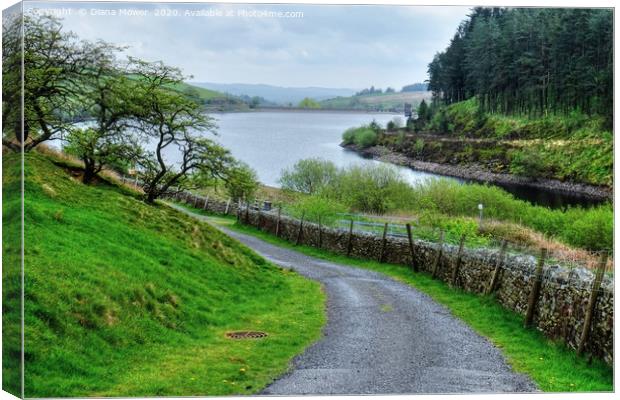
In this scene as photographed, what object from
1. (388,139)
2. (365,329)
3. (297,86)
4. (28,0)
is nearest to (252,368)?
(365,329)

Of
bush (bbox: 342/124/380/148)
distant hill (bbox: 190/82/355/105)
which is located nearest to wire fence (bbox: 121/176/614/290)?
distant hill (bbox: 190/82/355/105)

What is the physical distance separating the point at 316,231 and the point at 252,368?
727 inches

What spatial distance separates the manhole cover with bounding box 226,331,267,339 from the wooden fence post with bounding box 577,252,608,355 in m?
5.95

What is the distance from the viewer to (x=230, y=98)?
57.1ft

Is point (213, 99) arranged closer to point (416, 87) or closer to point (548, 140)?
point (416, 87)

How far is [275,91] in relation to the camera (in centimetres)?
1688

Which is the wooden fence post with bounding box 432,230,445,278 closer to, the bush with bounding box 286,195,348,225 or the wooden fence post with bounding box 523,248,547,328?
the bush with bounding box 286,195,348,225

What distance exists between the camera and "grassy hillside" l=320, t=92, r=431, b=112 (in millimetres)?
17594

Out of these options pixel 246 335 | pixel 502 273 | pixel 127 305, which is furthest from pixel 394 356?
pixel 502 273

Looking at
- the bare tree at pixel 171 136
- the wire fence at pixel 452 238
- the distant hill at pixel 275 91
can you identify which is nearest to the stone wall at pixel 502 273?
the wire fence at pixel 452 238

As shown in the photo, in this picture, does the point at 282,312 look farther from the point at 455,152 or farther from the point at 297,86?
the point at 455,152

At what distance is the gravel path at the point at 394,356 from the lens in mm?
13898

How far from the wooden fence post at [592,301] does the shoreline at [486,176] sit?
1.94m

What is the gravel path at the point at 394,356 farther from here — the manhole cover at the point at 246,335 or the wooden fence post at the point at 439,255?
the wooden fence post at the point at 439,255
